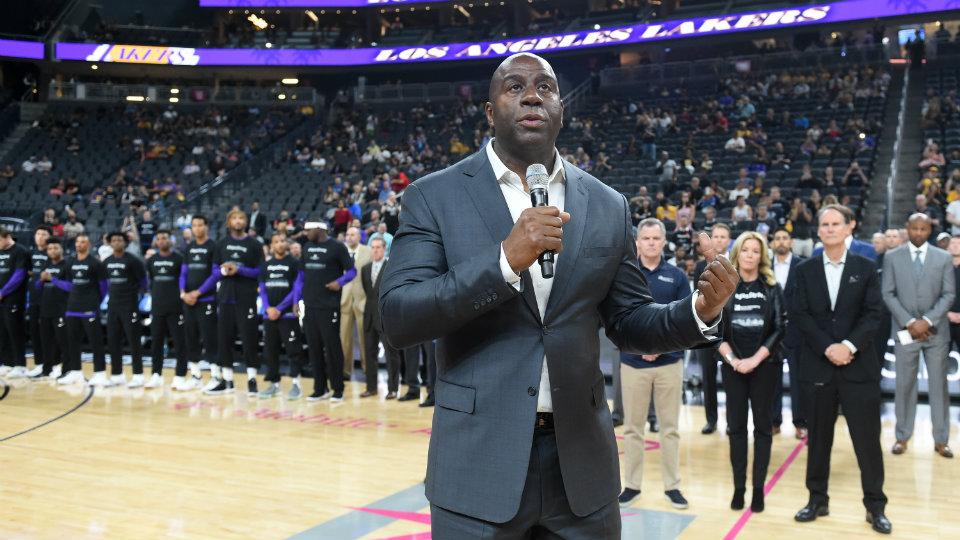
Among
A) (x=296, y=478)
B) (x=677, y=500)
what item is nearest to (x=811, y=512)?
(x=677, y=500)

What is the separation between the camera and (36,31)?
2900 centimetres

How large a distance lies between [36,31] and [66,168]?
702cm

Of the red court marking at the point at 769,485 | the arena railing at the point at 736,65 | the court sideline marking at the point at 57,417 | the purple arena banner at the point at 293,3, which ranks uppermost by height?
the purple arena banner at the point at 293,3

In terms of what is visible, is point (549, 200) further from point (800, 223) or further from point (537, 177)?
point (800, 223)

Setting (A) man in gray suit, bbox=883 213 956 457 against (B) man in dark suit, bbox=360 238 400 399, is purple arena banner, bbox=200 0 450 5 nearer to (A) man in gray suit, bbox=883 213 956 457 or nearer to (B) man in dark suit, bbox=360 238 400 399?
(B) man in dark suit, bbox=360 238 400 399

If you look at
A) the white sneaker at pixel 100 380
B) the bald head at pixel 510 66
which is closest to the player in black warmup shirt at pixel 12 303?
the white sneaker at pixel 100 380

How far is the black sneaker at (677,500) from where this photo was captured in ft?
17.7

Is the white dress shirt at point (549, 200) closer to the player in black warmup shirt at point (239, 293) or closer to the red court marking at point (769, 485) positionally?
the red court marking at point (769, 485)

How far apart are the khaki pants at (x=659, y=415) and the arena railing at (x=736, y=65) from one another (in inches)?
703

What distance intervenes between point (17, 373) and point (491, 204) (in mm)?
10716

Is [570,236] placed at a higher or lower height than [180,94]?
lower

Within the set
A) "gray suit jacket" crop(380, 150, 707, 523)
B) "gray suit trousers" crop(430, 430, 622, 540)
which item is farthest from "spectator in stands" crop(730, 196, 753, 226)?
"gray suit trousers" crop(430, 430, 622, 540)

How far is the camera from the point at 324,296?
8.95m

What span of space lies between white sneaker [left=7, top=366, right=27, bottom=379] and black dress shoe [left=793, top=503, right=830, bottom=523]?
949cm
